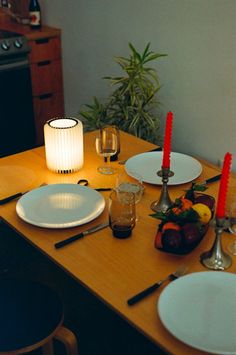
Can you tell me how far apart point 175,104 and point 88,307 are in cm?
126

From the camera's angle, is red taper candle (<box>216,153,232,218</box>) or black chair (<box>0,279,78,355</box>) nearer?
red taper candle (<box>216,153,232,218</box>)

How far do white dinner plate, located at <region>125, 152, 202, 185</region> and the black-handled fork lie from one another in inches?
19.7

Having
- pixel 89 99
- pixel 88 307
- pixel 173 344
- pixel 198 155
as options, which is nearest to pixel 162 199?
pixel 173 344

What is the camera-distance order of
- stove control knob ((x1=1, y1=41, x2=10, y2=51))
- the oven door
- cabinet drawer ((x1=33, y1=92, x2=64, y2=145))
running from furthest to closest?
1. cabinet drawer ((x1=33, y1=92, x2=64, y2=145))
2. the oven door
3. stove control knob ((x1=1, y1=41, x2=10, y2=51))

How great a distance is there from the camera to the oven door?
345 cm

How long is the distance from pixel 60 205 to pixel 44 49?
7.12 feet

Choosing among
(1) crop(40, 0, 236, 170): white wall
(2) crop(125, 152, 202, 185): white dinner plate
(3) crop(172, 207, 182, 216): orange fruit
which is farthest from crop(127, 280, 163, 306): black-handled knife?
(1) crop(40, 0, 236, 170): white wall

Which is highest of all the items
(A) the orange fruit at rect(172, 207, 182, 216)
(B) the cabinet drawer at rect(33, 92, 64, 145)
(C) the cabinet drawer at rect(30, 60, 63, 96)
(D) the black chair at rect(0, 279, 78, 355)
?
(A) the orange fruit at rect(172, 207, 182, 216)

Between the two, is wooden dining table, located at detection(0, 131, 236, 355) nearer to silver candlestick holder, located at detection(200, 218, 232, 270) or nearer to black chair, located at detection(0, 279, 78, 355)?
silver candlestick holder, located at detection(200, 218, 232, 270)

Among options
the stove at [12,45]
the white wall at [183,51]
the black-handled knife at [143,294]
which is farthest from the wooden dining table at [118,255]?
the stove at [12,45]

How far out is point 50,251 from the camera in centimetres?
149

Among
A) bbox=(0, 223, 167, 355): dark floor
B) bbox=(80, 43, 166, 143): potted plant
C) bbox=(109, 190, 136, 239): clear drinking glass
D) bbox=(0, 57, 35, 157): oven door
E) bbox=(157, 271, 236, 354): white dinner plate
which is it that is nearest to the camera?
bbox=(157, 271, 236, 354): white dinner plate

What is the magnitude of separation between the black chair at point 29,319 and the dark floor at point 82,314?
0.29 meters

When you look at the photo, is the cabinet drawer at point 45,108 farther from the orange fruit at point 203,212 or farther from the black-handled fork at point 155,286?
the black-handled fork at point 155,286
